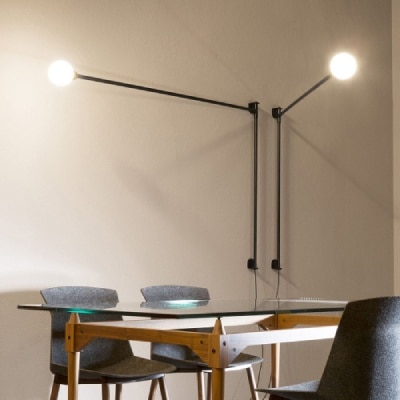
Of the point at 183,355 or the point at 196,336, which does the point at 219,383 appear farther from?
the point at 183,355

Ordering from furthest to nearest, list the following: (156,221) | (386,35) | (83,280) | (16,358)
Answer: (386,35) < (156,221) < (83,280) < (16,358)

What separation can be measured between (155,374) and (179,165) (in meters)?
1.63

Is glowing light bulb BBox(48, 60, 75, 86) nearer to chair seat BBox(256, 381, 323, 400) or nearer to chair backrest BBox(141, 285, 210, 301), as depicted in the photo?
chair backrest BBox(141, 285, 210, 301)

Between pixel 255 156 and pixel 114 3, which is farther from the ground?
pixel 114 3

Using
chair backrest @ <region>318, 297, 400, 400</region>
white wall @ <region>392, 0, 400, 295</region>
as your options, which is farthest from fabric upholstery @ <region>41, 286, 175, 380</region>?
white wall @ <region>392, 0, 400, 295</region>

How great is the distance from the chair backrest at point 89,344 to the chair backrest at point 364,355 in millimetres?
1104

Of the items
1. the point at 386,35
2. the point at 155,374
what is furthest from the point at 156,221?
the point at 386,35

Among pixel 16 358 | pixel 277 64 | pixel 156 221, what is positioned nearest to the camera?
pixel 16 358

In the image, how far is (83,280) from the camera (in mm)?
3926

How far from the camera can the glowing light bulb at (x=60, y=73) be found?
3609 millimetres

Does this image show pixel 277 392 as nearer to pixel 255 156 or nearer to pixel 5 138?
pixel 5 138

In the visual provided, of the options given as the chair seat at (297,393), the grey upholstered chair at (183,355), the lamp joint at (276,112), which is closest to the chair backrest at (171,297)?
the grey upholstered chair at (183,355)

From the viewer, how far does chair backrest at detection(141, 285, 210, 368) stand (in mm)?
A: 3516

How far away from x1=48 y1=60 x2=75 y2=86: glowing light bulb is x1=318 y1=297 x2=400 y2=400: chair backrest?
1976 mm
